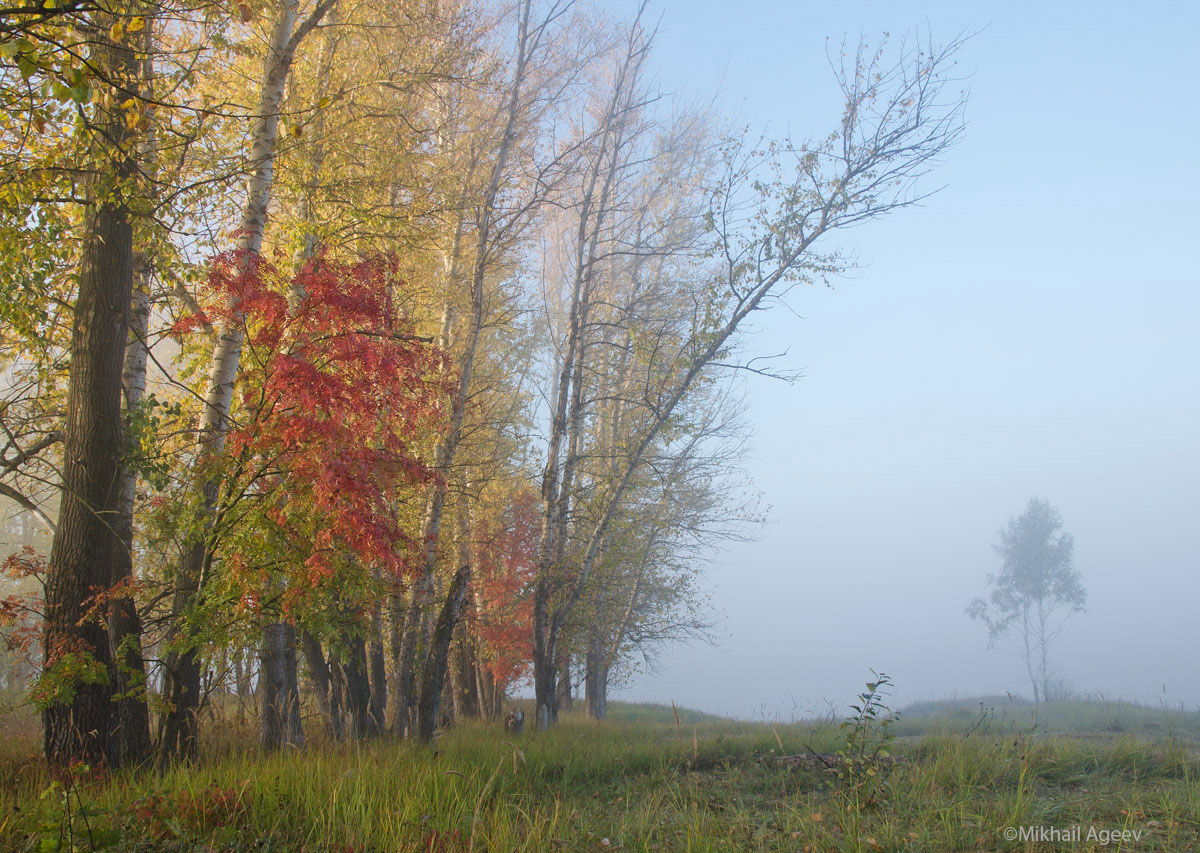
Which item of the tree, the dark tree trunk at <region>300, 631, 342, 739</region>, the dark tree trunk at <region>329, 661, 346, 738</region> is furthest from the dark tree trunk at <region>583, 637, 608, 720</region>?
the tree

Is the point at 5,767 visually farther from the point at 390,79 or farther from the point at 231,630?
the point at 390,79

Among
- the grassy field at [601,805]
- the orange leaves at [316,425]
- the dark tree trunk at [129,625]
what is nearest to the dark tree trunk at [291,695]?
the grassy field at [601,805]

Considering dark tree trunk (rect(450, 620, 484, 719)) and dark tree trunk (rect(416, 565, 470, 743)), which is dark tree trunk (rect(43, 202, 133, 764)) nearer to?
dark tree trunk (rect(416, 565, 470, 743))

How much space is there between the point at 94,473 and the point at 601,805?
16.1 ft

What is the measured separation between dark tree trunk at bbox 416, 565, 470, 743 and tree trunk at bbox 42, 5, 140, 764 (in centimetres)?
285

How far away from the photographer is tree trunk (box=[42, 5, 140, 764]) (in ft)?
16.8

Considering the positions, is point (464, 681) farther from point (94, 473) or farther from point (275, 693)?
point (94, 473)

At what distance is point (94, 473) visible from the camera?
552cm

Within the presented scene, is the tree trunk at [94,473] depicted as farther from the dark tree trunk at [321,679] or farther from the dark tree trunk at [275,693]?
the dark tree trunk at [321,679]

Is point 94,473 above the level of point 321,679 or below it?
above

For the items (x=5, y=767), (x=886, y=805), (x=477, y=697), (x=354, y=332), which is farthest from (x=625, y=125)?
(x=477, y=697)

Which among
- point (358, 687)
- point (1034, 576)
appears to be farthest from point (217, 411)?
point (1034, 576)

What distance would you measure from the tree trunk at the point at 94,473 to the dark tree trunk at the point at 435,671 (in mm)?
2850

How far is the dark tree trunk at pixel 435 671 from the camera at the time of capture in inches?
290
